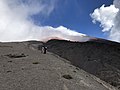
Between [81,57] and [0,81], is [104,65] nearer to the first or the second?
[81,57]

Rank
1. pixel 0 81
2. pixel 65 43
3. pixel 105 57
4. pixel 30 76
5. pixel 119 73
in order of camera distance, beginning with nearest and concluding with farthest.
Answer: pixel 0 81 → pixel 30 76 → pixel 119 73 → pixel 105 57 → pixel 65 43

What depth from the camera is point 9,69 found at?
109 feet

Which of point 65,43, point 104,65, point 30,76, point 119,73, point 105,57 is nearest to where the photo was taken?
point 30,76

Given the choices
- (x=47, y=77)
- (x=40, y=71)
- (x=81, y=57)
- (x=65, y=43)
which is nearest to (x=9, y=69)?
(x=40, y=71)

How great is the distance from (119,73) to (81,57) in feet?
46.9

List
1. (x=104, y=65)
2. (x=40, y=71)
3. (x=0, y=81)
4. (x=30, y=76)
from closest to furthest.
A: (x=0, y=81) < (x=30, y=76) < (x=40, y=71) < (x=104, y=65)

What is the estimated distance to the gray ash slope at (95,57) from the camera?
1846 inches

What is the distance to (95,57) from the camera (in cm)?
5919

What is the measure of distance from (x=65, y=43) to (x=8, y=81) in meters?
50.0

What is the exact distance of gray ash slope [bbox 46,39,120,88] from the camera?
46.9 m

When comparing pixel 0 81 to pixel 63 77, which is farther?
pixel 63 77

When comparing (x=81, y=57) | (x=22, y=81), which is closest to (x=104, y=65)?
(x=81, y=57)

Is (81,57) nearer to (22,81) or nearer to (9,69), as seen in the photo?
(9,69)

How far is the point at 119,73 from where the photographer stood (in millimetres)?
47156
